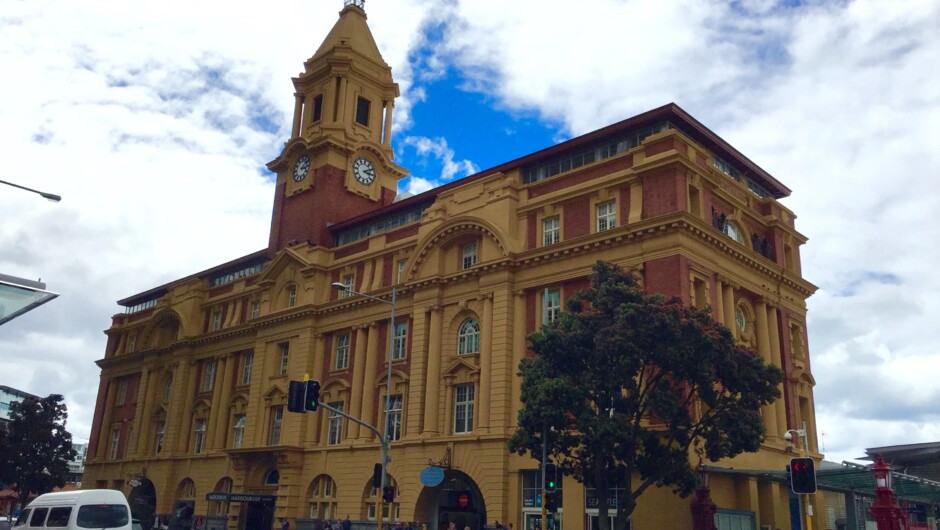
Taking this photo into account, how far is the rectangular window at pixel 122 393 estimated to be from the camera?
70.2m

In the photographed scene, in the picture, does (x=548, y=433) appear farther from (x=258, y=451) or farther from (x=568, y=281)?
(x=258, y=451)

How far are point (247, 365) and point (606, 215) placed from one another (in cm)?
3048

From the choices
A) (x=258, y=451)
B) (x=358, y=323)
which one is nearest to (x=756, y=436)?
(x=358, y=323)

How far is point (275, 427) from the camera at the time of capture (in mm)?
52781

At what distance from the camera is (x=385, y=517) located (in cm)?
4359

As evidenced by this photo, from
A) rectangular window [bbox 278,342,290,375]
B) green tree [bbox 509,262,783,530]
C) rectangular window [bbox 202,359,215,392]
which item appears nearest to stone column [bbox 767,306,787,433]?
green tree [bbox 509,262,783,530]

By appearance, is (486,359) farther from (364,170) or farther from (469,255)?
(364,170)

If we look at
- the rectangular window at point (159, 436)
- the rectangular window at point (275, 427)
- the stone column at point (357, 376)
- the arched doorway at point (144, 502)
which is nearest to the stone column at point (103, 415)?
the arched doorway at point (144, 502)

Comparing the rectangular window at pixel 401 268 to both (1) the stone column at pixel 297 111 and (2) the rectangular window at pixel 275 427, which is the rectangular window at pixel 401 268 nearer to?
(2) the rectangular window at pixel 275 427

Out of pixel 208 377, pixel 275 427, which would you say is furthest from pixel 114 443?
pixel 275 427

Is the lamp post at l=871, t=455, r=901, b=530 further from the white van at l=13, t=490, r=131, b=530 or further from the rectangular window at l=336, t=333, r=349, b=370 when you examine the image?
the rectangular window at l=336, t=333, r=349, b=370

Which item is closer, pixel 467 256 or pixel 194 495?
pixel 467 256

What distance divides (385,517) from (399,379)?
7.27m

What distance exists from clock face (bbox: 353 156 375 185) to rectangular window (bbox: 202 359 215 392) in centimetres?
1756
